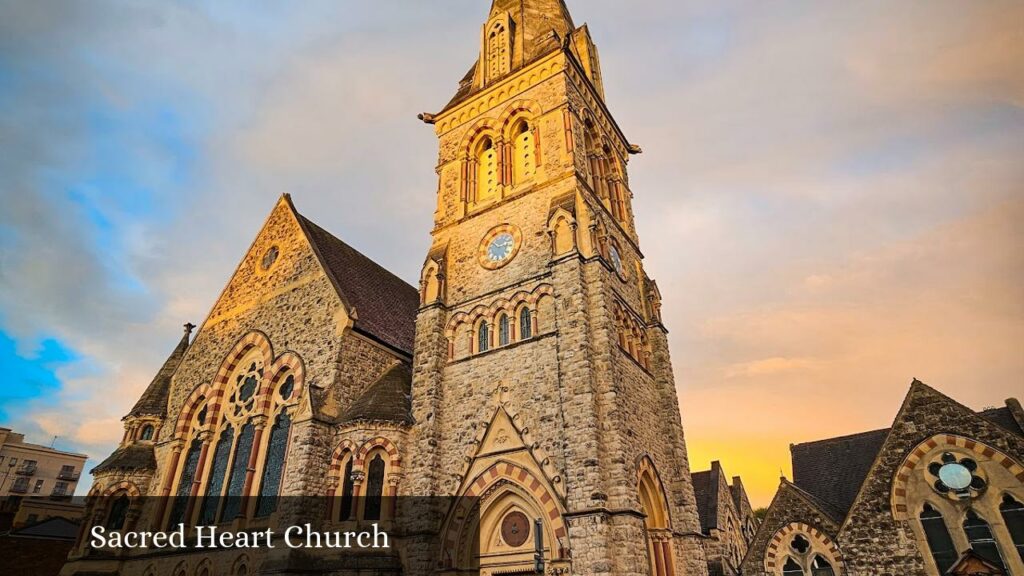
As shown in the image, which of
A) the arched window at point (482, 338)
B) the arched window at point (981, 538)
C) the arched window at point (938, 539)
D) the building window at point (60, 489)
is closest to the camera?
the arched window at point (981, 538)

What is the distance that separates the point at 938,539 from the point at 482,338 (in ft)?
48.2

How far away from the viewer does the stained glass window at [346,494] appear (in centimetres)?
1611

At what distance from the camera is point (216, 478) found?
1961cm

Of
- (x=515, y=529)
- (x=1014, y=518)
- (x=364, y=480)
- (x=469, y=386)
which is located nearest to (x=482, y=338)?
(x=469, y=386)

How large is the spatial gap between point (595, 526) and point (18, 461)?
73381 mm

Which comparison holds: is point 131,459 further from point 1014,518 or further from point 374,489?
point 1014,518

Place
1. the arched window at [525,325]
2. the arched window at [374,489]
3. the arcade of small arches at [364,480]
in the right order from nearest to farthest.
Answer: the arcade of small arches at [364,480], the arched window at [374,489], the arched window at [525,325]

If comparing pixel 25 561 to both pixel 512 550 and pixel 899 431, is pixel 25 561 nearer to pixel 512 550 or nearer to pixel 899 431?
pixel 512 550

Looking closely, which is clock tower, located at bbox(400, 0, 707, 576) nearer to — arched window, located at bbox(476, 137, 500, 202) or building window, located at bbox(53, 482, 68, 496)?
arched window, located at bbox(476, 137, 500, 202)

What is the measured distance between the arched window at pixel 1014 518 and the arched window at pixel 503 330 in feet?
48.7

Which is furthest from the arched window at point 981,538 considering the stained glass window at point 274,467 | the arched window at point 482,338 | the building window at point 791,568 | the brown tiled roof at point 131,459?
the brown tiled roof at point 131,459

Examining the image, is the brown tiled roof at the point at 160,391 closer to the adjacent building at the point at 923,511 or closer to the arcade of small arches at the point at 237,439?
the arcade of small arches at the point at 237,439

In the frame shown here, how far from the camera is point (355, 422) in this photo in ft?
54.8

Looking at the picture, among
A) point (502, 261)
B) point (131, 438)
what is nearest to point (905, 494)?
point (502, 261)
